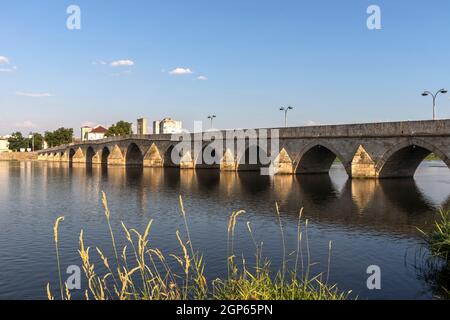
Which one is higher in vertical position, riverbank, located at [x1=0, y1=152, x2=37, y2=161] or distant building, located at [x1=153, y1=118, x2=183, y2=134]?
distant building, located at [x1=153, y1=118, x2=183, y2=134]

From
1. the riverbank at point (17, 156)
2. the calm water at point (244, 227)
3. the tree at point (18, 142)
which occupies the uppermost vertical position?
the tree at point (18, 142)

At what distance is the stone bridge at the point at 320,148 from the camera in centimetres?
3734

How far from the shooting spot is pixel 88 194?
108ft

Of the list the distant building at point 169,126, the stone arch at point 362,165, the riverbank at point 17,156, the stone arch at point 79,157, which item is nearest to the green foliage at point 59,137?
the riverbank at point 17,156

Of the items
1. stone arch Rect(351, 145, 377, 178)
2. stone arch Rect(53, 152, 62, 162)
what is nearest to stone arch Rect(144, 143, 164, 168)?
stone arch Rect(351, 145, 377, 178)

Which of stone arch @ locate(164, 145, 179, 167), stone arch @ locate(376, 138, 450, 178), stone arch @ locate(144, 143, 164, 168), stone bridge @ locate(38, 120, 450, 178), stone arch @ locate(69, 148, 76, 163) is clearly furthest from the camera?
stone arch @ locate(69, 148, 76, 163)

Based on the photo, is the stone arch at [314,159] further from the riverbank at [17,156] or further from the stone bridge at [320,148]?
the riverbank at [17,156]

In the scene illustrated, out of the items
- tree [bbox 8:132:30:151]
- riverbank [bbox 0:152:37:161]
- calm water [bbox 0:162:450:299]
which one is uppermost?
tree [bbox 8:132:30:151]

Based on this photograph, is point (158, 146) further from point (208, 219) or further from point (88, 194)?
point (208, 219)

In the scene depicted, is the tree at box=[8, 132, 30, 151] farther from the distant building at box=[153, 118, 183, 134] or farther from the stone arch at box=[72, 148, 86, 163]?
the distant building at box=[153, 118, 183, 134]

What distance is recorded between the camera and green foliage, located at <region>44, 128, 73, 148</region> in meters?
163

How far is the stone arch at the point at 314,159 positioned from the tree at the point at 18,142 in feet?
523

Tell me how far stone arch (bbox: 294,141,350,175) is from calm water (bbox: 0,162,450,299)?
1252 cm

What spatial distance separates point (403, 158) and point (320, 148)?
33.1 ft
